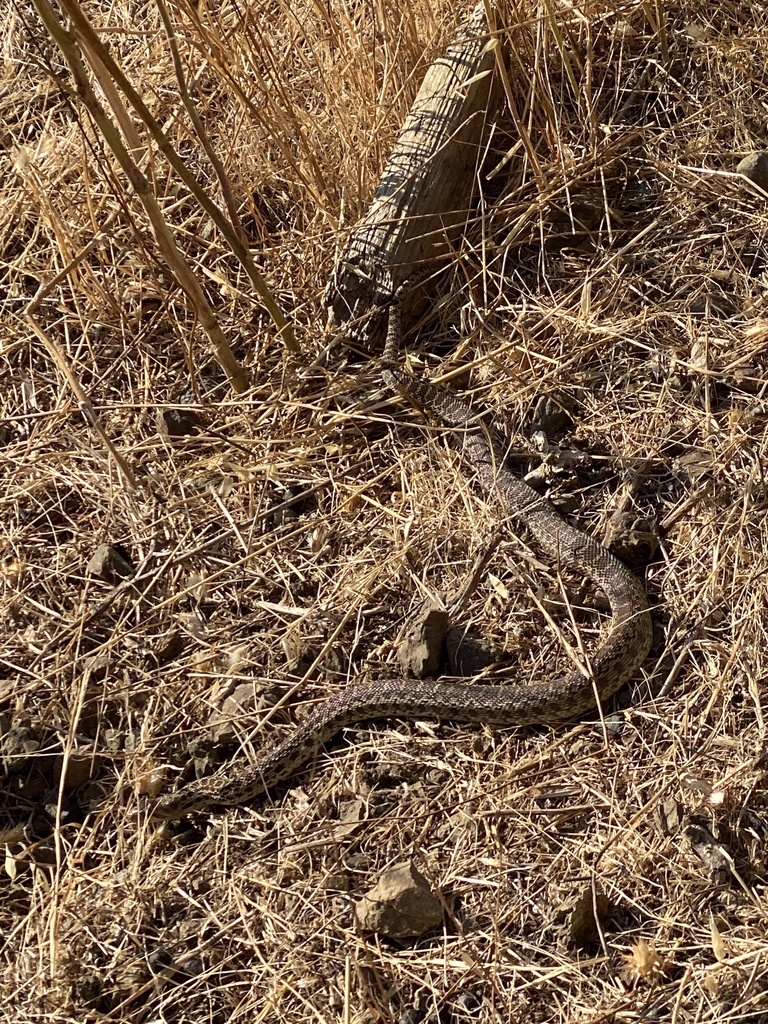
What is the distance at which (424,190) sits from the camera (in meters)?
4.75

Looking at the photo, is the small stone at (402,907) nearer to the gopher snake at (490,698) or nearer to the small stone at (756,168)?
the gopher snake at (490,698)

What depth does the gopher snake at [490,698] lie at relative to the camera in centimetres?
365

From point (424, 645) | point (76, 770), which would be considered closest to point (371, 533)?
point (424, 645)

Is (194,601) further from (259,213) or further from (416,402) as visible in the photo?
(259,213)

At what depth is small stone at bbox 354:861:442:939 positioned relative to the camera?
10.6 ft

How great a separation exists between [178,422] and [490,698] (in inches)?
76.3

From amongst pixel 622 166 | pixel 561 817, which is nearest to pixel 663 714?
pixel 561 817

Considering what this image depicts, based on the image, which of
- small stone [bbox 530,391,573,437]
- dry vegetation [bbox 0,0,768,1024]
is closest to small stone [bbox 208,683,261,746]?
dry vegetation [bbox 0,0,768,1024]

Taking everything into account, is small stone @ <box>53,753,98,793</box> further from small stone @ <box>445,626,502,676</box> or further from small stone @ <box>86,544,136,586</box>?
small stone @ <box>445,626,502,676</box>

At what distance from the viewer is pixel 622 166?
189 inches

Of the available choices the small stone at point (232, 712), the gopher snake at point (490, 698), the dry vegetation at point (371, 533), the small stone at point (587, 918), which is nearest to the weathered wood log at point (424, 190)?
the dry vegetation at point (371, 533)

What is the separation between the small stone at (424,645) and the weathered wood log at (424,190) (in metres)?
1.48

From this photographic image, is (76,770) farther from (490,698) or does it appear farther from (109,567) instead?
(490,698)

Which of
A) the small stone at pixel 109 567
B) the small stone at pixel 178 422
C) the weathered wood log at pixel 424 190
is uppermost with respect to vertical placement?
the weathered wood log at pixel 424 190
